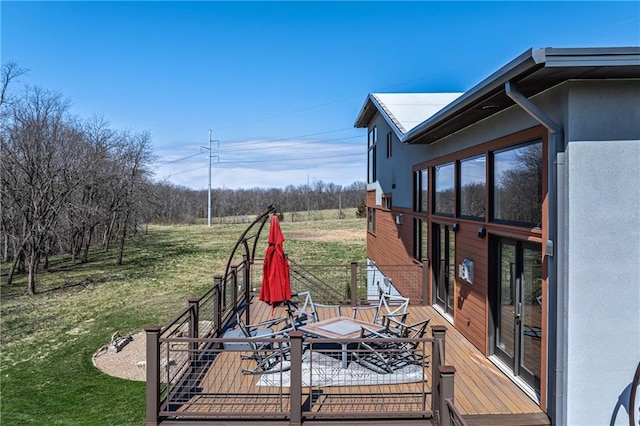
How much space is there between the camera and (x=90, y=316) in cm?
1369

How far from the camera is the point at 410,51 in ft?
101

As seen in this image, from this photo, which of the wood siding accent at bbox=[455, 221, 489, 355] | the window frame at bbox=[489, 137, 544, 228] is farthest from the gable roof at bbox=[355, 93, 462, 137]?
the window frame at bbox=[489, 137, 544, 228]

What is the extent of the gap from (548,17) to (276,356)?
1473 centimetres

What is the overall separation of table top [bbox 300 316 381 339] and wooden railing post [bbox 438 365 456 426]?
1.90 metres

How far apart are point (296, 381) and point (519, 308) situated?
2863mm

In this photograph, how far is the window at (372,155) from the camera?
1700 cm

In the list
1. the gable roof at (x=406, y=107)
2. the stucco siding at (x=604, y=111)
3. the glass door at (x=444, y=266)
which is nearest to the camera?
the stucco siding at (x=604, y=111)

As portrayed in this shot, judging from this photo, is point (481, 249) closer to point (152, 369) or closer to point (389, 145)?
point (152, 369)

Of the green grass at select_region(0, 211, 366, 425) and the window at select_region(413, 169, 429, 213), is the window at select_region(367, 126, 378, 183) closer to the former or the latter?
the window at select_region(413, 169, 429, 213)

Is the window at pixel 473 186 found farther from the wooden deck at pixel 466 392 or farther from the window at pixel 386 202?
the window at pixel 386 202

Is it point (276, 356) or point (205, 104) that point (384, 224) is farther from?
point (205, 104)

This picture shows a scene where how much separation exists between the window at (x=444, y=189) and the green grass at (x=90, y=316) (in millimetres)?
6248

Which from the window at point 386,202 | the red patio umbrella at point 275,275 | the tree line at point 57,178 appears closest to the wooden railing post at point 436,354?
the red patio umbrella at point 275,275

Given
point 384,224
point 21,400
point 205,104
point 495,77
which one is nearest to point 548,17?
point 384,224
